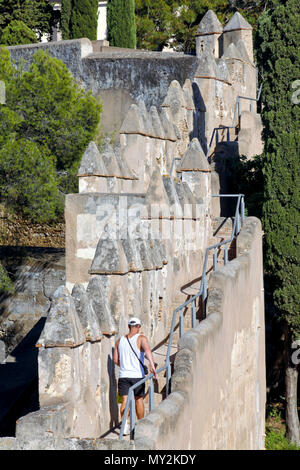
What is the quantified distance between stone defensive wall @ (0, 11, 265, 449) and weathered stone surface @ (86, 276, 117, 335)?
10 millimetres

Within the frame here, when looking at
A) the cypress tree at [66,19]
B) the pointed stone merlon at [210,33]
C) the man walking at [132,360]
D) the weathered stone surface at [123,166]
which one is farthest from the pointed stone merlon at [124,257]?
the cypress tree at [66,19]

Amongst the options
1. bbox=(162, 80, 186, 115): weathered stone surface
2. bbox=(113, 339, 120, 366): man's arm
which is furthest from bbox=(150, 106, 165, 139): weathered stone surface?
bbox=(113, 339, 120, 366): man's arm

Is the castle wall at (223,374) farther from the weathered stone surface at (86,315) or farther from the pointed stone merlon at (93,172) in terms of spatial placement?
the pointed stone merlon at (93,172)

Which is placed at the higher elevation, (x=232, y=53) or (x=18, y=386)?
(x=232, y=53)

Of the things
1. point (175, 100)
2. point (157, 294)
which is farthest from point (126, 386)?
point (175, 100)

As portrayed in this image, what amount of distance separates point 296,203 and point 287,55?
2687 millimetres

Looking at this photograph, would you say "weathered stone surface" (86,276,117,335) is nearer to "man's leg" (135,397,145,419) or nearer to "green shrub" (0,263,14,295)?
"man's leg" (135,397,145,419)

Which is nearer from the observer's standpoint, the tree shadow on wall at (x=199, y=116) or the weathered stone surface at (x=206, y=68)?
the tree shadow on wall at (x=199, y=116)

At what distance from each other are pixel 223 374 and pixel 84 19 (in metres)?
22.1

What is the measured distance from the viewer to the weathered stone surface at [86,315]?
279 inches

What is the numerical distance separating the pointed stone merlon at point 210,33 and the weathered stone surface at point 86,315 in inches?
550

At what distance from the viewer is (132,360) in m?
7.57

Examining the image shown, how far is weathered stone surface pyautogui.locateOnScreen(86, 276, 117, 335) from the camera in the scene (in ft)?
24.6

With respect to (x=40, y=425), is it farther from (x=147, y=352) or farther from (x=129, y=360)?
(x=147, y=352)
